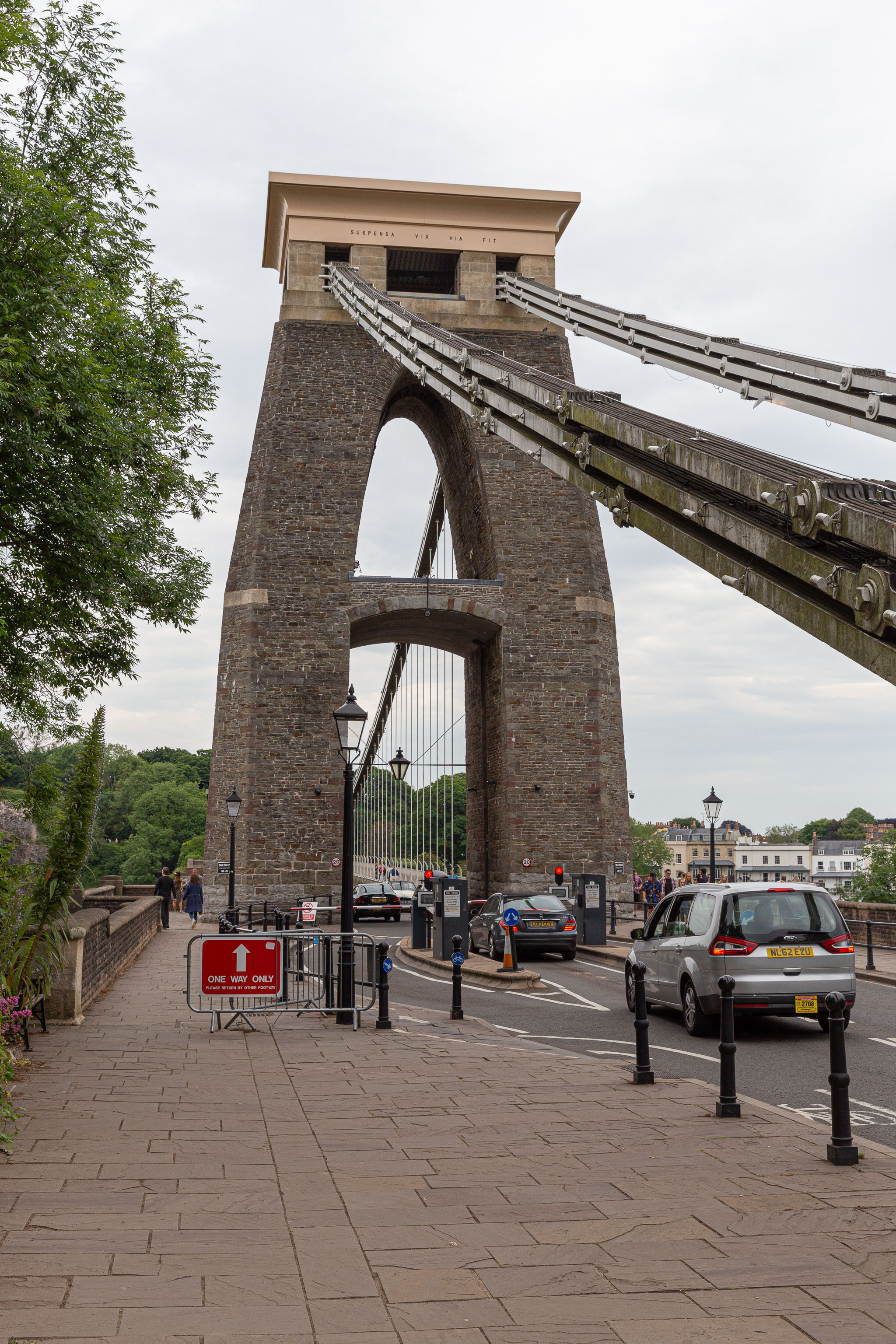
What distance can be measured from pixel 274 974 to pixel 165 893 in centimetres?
2146

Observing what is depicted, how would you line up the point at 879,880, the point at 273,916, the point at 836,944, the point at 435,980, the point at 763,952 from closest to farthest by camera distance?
the point at 763,952, the point at 836,944, the point at 435,980, the point at 273,916, the point at 879,880

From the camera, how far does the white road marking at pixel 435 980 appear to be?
49.7 ft

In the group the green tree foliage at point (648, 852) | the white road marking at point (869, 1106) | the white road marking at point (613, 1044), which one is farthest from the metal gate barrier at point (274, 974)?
the green tree foliage at point (648, 852)

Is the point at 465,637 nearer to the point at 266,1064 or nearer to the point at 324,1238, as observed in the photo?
the point at 266,1064

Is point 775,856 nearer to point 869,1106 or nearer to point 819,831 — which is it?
point 819,831

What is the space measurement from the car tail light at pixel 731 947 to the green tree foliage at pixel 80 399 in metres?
6.26

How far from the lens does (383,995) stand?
10.7m

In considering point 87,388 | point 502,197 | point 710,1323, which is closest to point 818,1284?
point 710,1323

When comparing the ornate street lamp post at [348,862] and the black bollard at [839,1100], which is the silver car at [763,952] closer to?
the ornate street lamp post at [348,862]

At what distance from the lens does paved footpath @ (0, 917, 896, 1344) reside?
3.77 metres

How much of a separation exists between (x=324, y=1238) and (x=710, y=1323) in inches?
59.7

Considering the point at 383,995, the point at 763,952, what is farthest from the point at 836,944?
the point at 383,995

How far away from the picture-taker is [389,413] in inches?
1473

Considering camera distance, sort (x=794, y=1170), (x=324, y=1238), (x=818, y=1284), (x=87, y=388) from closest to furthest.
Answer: (x=818, y=1284) < (x=324, y=1238) < (x=794, y=1170) < (x=87, y=388)
